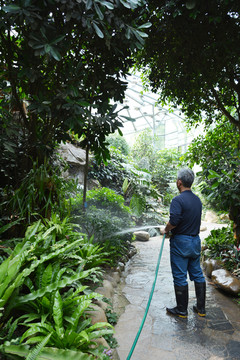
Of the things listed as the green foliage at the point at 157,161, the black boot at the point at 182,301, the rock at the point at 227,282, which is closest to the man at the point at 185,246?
the black boot at the point at 182,301

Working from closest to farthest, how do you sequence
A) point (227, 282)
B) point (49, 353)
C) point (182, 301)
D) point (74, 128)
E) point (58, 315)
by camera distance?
point (49, 353)
point (58, 315)
point (182, 301)
point (74, 128)
point (227, 282)

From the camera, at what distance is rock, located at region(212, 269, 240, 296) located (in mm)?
3096

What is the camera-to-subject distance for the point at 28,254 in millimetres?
1955

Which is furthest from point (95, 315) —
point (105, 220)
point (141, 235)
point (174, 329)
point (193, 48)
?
point (141, 235)

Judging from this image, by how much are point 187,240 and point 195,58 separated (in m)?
2.37

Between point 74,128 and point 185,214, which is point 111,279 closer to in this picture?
point 185,214

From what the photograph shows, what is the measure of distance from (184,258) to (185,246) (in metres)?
0.14

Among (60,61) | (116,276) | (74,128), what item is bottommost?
(116,276)

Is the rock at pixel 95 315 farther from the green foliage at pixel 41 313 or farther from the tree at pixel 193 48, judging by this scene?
the tree at pixel 193 48

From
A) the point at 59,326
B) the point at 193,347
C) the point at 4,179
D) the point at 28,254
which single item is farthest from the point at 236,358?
the point at 4,179

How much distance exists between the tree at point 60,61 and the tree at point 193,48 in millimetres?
603

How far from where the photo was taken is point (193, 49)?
3285mm

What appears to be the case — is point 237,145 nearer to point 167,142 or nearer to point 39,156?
point 39,156

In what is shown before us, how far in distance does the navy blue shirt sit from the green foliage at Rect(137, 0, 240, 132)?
5.87 feet
